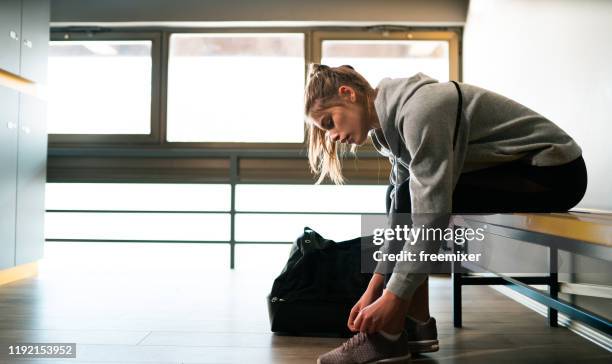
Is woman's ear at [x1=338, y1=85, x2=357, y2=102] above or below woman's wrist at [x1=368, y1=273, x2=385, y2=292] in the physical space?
above

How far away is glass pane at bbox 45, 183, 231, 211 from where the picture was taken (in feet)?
11.0

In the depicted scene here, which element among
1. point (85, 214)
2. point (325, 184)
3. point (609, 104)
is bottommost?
point (85, 214)

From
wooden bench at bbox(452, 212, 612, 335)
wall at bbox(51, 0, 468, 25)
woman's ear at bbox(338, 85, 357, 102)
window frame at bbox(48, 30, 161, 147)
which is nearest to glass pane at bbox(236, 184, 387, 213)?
window frame at bbox(48, 30, 161, 147)

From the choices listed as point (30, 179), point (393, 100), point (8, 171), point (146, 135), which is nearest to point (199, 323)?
point (393, 100)

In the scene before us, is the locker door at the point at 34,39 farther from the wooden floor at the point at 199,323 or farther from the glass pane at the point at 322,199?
the glass pane at the point at 322,199

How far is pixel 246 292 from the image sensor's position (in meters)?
2.37

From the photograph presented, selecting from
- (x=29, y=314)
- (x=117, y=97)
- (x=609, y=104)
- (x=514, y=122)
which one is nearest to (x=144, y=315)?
(x=29, y=314)

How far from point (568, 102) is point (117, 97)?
2.80 metres

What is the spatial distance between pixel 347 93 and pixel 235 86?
92.4 inches

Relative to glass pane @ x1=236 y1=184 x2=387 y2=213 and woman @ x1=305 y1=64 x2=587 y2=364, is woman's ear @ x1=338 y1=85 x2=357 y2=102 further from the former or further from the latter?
glass pane @ x1=236 y1=184 x2=387 y2=213

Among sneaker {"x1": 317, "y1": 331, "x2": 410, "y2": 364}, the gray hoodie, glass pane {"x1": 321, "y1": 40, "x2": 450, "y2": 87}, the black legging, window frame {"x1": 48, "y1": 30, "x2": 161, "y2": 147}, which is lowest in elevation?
sneaker {"x1": 317, "y1": 331, "x2": 410, "y2": 364}

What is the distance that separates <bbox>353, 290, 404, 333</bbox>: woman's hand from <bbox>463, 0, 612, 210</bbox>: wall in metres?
0.91

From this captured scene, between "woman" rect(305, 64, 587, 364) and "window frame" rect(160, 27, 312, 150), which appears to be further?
"window frame" rect(160, 27, 312, 150)

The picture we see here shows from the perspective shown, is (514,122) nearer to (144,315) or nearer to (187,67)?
(144,315)
